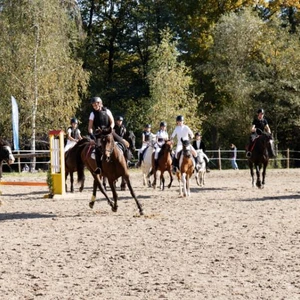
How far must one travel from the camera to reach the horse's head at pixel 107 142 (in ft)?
46.0

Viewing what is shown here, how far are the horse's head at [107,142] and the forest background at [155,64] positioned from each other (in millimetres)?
29102

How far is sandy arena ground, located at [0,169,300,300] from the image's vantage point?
24.2 feet

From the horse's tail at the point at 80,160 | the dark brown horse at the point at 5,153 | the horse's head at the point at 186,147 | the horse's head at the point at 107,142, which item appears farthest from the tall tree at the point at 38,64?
the horse's head at the point at 107,142

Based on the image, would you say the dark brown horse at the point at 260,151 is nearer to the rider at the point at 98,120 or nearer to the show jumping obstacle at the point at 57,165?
the show jumping obstacle at the point at 57,165

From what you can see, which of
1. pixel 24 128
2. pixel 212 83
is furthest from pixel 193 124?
pixel 24 128

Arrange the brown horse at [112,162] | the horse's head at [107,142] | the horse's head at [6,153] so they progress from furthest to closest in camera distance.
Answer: the horse's head at [6,153], the brown horse at [112,162], the horse's head at [107,142]

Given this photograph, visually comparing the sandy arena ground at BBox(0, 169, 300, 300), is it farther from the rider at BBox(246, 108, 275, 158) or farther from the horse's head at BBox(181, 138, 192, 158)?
the rider at BBox(246, 108, 275, 158)

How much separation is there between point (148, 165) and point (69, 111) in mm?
20841

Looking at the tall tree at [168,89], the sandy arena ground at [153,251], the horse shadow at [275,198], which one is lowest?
the sandy arena ground at [153,251]

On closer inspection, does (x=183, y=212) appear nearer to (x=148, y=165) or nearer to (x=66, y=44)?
(x=148, y=165)

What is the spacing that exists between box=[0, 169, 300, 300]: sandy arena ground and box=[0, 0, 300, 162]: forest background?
27796 mm

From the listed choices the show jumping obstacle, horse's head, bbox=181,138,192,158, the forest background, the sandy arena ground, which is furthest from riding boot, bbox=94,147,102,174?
the forest background

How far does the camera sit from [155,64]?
47812mm

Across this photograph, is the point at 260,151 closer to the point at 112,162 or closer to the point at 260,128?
the point at 260,128
